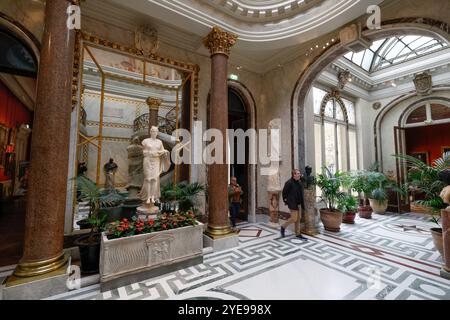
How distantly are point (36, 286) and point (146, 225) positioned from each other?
146 cm

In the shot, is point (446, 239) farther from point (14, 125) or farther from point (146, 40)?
point (14, 125)

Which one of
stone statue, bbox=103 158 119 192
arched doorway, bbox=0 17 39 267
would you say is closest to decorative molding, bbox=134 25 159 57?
arched doorway, bbox=0 17 39 267

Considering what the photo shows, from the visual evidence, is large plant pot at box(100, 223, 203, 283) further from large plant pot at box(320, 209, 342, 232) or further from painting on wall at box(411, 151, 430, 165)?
painting on wall at box(411, 151, 430, 165)

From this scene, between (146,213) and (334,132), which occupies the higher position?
(334,132)

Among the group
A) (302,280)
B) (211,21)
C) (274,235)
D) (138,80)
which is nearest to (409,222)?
(274,235)

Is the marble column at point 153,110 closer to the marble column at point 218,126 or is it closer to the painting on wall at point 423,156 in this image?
the marble column at point 218,126

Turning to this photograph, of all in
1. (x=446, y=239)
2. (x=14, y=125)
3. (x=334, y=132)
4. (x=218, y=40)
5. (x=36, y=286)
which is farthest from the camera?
(x=334, y=132)

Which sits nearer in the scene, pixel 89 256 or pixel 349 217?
pixel 89 256

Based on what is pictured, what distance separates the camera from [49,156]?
2773mm

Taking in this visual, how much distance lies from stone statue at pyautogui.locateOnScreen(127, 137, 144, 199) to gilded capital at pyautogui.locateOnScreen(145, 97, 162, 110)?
1013mm

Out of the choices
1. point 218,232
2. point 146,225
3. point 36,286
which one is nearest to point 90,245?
point 36,286

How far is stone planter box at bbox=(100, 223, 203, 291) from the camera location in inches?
114

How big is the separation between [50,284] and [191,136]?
3902mm

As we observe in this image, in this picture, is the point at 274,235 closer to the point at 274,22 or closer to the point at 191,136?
the point at 191,136
